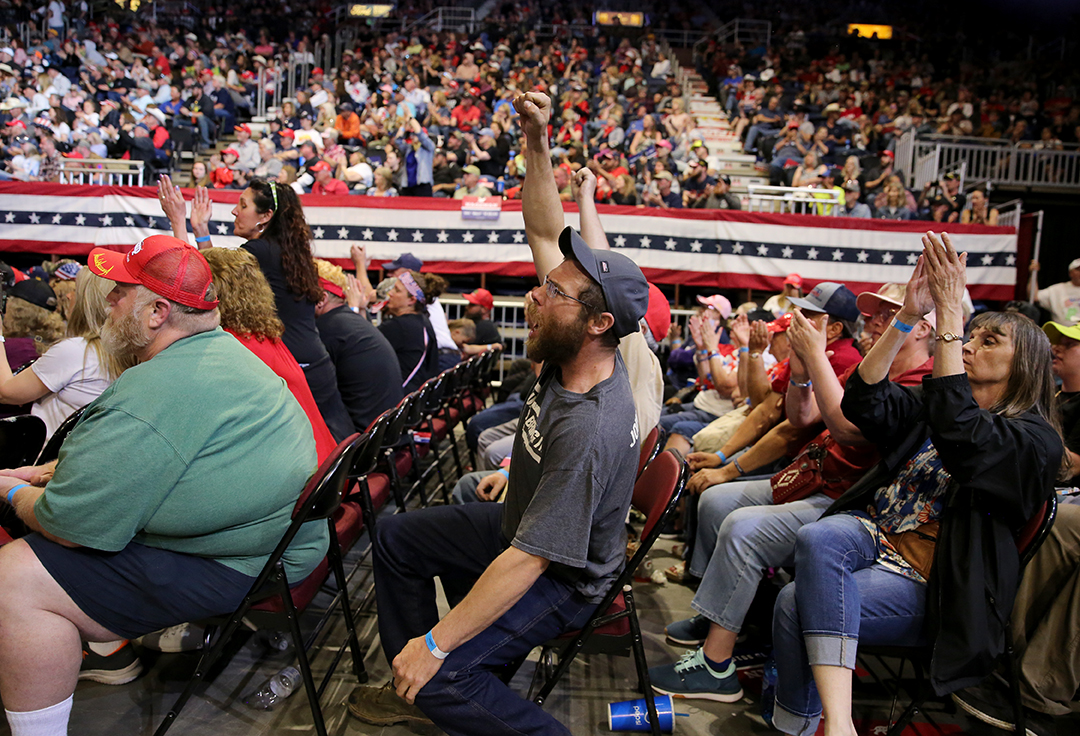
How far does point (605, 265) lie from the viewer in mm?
1967

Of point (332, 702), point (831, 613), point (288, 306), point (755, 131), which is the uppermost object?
point (755, 131)

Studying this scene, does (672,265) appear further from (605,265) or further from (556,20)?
(556,20)

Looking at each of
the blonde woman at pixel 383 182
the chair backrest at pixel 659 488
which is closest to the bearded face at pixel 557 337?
the chair backrest at pixel 659 488

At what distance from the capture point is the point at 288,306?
3551mm

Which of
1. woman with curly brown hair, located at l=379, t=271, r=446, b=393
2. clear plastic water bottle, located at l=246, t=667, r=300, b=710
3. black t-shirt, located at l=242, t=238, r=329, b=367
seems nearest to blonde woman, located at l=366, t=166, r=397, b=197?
woman with curly brown hair, located at l=379, t=271, r=446, b=393

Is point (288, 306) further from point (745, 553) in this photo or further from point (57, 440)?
point (745, 553)

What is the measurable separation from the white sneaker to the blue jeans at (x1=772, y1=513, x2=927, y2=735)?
2094mm

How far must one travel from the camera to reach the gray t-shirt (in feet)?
5.92

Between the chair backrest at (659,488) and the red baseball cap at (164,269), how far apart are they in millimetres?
1477

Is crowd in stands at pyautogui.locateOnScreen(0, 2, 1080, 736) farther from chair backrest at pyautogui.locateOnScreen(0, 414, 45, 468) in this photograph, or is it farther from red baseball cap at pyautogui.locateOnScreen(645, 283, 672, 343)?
chair backrest at pyautogui.locateOnScreen(0, 414, 45, 468)

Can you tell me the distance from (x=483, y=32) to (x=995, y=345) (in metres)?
19.5

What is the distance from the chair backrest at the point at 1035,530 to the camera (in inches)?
83.2

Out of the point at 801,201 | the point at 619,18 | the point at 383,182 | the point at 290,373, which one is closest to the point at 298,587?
the point at 290,373

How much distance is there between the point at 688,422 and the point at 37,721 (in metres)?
3.53
